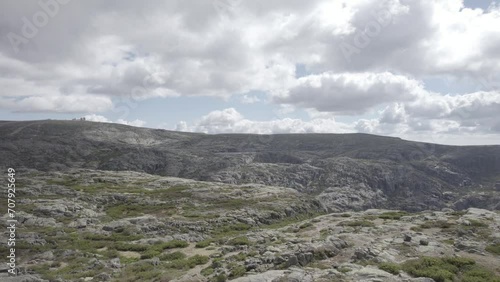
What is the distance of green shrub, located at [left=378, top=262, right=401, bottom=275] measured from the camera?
23.0m

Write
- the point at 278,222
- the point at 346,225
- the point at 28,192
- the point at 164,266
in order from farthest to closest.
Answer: the point at 28,192
the point at 278,222
the point at 346,225
the point at 164,266

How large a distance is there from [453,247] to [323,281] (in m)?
16.1

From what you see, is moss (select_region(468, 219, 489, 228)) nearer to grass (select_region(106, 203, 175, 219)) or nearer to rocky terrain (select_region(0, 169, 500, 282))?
rocky terrain (select_region(0, 169, 500, 282))

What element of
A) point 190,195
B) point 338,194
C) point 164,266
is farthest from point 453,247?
point 338,194

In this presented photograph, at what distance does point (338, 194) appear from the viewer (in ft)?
589

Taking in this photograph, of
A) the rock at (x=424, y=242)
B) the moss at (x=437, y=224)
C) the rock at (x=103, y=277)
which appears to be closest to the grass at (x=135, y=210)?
the rock at (x=103, y=277)

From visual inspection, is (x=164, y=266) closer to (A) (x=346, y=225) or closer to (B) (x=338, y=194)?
(A) (x=346, y=225)

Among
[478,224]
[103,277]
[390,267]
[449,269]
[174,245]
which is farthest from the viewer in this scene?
[174,245]

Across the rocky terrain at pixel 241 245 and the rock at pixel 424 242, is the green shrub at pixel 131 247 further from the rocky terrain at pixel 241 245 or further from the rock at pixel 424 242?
the rock at pixel 424 242

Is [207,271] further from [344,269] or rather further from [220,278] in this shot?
[344,269]

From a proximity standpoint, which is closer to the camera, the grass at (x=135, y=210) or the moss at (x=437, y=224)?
the moss at (x=437, y=224)

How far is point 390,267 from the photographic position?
2333cm

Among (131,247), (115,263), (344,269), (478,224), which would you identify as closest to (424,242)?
(344,269)

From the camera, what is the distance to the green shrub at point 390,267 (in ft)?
75.5
